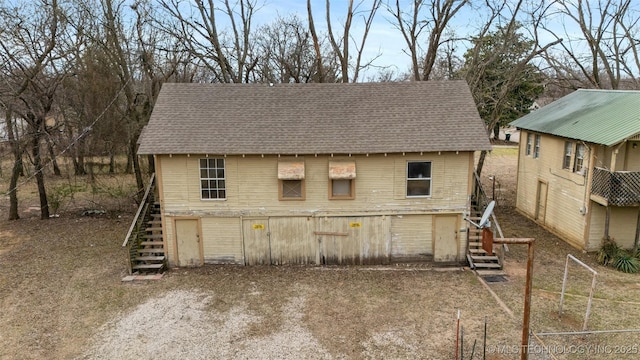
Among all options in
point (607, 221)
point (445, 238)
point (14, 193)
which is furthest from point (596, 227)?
point (14, 193)

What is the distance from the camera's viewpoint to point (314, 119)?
53.6ft

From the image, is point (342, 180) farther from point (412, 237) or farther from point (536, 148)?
point (536, 148)

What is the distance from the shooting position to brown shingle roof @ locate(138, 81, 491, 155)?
1516cm

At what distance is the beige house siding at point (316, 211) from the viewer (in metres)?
15.4

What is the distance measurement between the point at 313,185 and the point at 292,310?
464 cm

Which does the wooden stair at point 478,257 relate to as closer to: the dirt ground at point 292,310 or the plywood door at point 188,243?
the dirt ground at point 292,310

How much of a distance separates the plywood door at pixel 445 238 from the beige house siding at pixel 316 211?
0.07 metres

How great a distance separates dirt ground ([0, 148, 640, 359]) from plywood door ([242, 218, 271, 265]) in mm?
463

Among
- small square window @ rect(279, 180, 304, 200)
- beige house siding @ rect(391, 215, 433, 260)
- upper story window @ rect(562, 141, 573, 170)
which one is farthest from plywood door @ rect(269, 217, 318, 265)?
upper story window @ rect(562, 141, 573, 170)

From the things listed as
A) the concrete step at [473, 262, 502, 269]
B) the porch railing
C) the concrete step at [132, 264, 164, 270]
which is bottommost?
the concrete step at [473, 262, 502, 269]

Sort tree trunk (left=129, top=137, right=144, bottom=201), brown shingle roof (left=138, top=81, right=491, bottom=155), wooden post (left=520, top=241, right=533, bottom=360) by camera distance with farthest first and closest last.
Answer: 1. tree trunk (left=129, top=137, right=144, bottom=201)
2. brown shingle roof (left=138, top=81, right=491, bottom=155)
3. wooden post (left=520, top=241, right=533, bottom=360)

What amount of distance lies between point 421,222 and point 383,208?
4.98 feet

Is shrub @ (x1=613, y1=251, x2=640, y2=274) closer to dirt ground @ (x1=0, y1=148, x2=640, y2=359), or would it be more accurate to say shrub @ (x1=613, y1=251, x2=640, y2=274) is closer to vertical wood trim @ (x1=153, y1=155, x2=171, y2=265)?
dirt ground @ (x1=0, y1=148, x2=640, y2=359)

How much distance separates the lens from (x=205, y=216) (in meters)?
15.6
